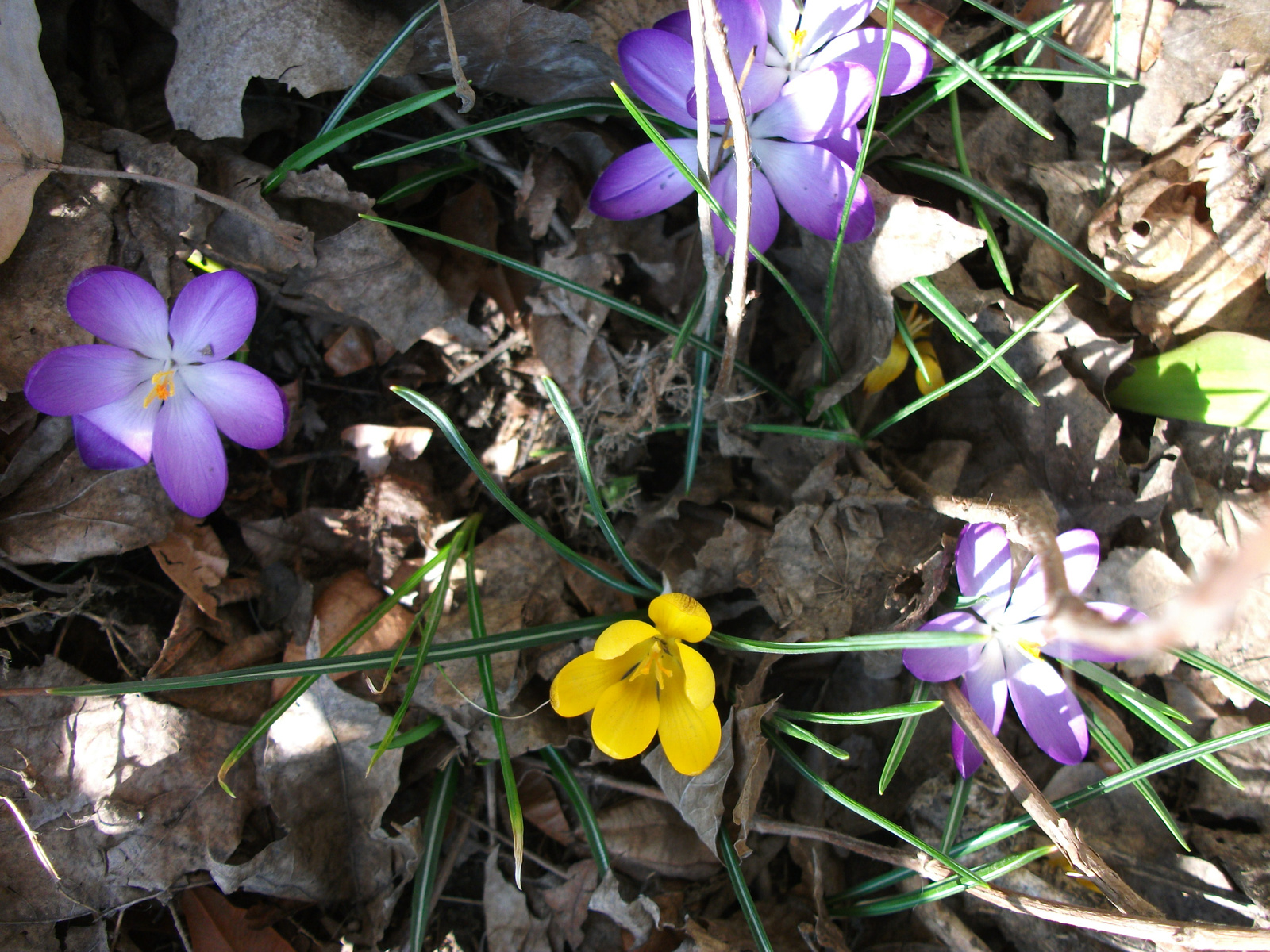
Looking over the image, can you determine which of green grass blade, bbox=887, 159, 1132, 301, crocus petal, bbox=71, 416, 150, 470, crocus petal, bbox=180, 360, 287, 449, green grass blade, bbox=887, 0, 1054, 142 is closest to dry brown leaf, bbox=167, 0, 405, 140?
crocus petal, bbox=180, 360, 287, 449

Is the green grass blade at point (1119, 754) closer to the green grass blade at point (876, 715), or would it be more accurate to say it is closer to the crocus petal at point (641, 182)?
the green grass blade at point (876, 715)

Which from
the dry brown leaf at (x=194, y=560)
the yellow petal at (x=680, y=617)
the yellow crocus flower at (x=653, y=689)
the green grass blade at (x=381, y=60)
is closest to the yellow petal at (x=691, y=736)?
the yellow crocus flower at (x=653, y=689)

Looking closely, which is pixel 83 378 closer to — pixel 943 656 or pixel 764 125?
pixel 764 125

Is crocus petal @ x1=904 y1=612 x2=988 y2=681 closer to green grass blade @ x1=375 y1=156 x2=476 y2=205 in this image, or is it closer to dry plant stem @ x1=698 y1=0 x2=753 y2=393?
dry plant stem @ x1=698 y1=0 x2=753 y2=393

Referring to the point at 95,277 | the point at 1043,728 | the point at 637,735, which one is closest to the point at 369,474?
the point at 95,277

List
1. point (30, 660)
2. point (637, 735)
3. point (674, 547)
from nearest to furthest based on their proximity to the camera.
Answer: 1. point (637, 735)
2. point (30, 660)
3. point (674, 547)

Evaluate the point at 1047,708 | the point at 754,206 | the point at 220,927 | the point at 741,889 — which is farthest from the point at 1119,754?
the point at 220,927

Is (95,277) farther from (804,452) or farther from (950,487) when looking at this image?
(950,487)
